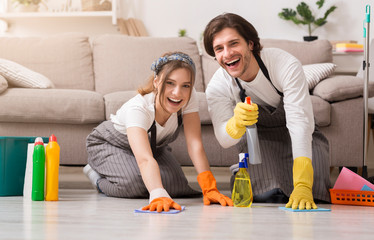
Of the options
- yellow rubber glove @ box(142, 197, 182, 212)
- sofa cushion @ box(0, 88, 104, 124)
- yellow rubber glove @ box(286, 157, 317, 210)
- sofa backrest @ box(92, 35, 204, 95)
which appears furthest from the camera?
sofa backrest @ box(92, 35, 204, 95)

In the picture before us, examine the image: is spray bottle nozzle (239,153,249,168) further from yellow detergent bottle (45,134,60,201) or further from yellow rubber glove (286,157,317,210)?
yellow detergent bottle (45,134,60,201)

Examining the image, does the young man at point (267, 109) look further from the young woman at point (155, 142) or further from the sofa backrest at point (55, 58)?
the sofa backrest at point (55, 58)

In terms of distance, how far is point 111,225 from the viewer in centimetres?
148

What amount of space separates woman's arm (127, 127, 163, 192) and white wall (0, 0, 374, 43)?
7.89 feet

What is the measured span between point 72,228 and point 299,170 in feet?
2.97

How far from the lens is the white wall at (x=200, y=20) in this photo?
4.25 metres

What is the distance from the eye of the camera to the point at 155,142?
2.23 m

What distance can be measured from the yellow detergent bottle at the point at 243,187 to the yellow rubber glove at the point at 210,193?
0.04m

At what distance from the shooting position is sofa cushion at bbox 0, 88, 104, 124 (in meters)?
2.82

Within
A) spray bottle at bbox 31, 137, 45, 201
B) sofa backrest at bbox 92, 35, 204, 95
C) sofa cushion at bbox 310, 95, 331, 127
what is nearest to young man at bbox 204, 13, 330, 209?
sofa cushion at bbox 310, 95, 331, 127

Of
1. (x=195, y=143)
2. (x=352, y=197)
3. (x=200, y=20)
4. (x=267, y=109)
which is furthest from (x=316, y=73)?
(x=200, y=20)

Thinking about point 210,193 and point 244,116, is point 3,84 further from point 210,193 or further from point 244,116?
point 244,116

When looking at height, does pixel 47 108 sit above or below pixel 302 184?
above

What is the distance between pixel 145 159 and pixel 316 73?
1.54m
